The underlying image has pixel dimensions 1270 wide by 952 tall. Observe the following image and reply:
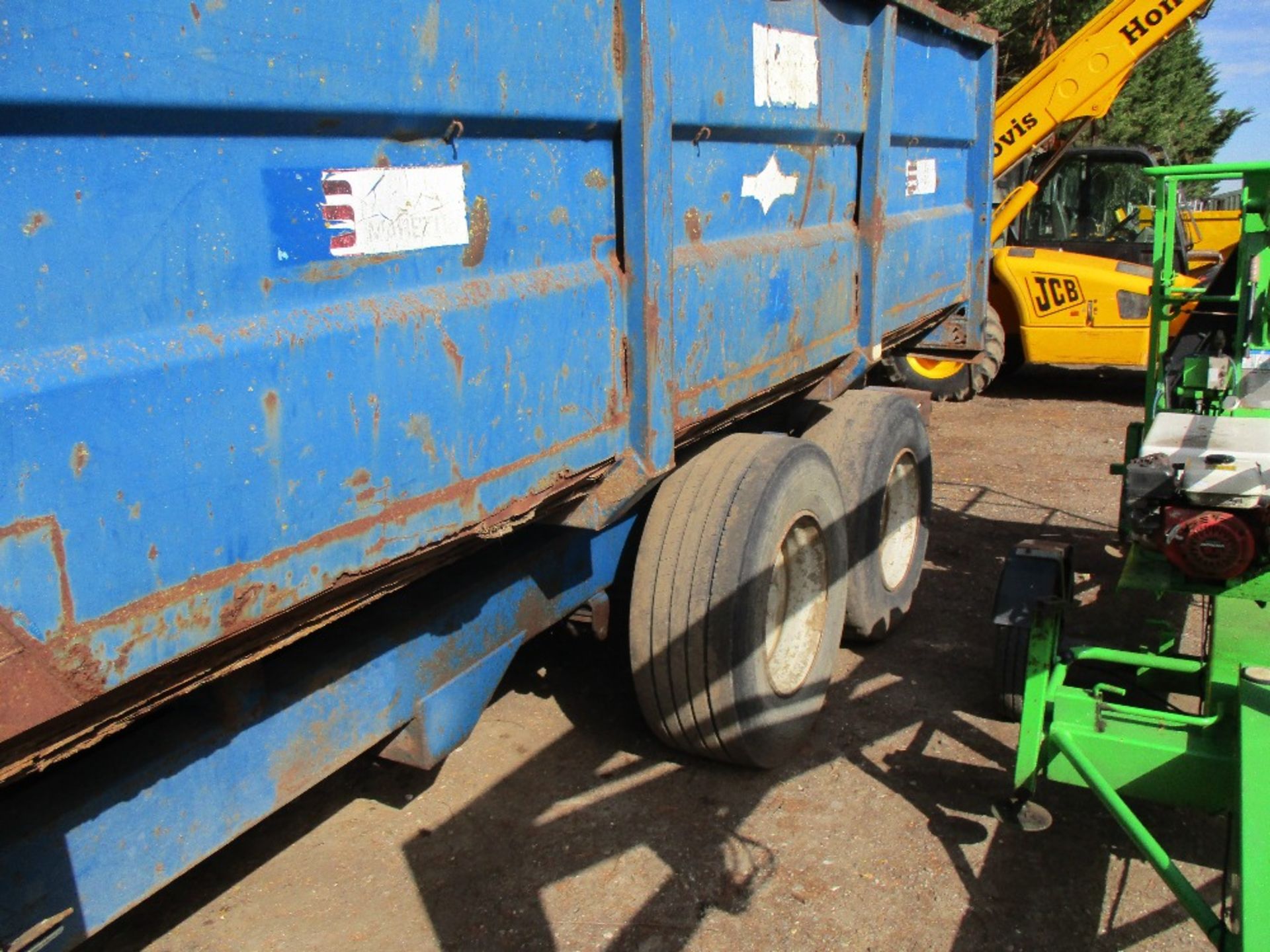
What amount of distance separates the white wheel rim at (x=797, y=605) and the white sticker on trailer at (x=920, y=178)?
5.76ft

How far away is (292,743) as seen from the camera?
7.20 feet

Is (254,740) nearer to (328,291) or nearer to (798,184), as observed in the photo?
(328,291)

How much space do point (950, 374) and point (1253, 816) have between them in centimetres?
855

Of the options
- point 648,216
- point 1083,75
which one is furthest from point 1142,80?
point 648,216

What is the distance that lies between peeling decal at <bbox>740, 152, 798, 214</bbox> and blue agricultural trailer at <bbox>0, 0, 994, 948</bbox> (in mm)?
16

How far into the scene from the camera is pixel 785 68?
3.28 metres

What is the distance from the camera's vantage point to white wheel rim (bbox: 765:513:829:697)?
350 centimetres

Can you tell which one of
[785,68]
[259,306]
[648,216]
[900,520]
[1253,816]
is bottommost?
[900,520]

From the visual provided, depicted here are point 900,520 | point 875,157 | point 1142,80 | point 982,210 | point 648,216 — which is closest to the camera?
point 648,216

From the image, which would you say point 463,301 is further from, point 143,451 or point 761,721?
point 761,721

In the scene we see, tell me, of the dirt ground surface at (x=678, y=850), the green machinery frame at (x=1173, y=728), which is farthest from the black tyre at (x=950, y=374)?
→ the green machinery frame at (x=1173, y=728)

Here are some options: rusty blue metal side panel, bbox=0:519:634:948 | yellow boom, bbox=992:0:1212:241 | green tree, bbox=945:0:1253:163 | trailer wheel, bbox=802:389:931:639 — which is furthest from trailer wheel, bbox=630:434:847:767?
green tree, bbox=945:0:1253:163

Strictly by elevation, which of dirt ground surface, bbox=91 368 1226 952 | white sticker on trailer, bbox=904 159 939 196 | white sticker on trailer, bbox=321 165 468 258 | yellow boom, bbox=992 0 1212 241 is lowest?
dirt ground surface, bbox=91 368 1226 952

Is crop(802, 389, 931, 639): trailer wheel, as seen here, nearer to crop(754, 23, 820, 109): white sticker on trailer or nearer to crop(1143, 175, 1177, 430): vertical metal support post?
crop(1143, 175, 1177, 430): vertical metal support post
